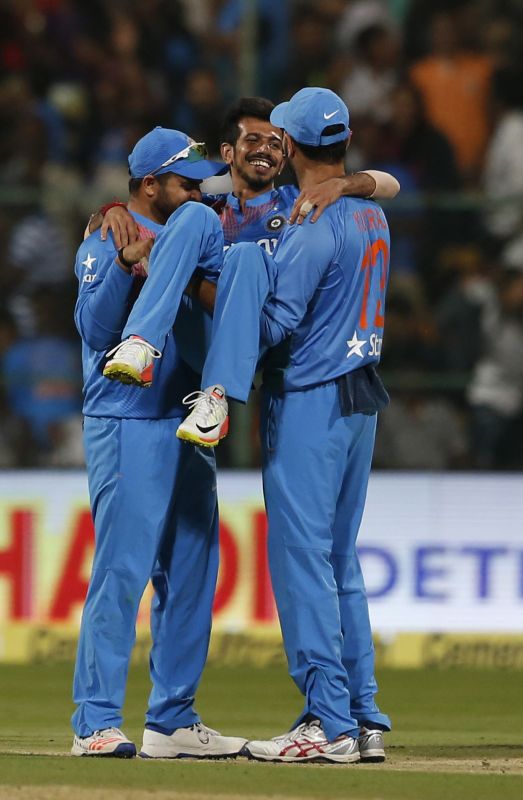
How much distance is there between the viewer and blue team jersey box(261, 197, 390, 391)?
556 centimetres

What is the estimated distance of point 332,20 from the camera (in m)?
12.6

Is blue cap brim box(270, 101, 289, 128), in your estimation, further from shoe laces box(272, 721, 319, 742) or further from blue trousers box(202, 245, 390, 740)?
shoe laces box(272, 721, 319, 742)

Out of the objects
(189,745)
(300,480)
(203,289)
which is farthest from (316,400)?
(189,745)

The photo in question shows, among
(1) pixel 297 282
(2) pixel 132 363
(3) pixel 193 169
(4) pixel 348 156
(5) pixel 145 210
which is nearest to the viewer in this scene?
(2) pixel 132 363

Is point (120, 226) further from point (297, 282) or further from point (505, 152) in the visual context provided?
point (505, 152)

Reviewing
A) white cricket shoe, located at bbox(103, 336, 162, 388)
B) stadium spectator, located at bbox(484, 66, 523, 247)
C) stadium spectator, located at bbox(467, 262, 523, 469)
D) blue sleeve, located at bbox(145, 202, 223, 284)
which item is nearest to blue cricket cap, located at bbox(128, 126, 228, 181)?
blue sleeve, located at bbox(145, 202, 223, 284)

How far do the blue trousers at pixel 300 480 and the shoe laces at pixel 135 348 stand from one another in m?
0.26

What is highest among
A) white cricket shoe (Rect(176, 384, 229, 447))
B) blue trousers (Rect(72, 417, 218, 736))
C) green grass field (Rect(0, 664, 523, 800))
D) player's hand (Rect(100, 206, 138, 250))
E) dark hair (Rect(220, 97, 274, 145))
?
dark hair (Rect(220, 97, 274, 145))

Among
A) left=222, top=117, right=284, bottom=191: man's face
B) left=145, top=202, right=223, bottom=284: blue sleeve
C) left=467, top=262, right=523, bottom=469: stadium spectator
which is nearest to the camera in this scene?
left=145, top=202, right=223, bottom=284: blue sleeve

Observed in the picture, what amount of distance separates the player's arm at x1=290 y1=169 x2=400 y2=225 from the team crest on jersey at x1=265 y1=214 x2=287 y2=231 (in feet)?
0.64

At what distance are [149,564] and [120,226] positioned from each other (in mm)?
1202

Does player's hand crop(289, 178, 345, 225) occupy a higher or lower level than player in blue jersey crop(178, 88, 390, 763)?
higher

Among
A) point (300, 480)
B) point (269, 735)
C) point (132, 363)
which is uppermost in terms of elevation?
point (132, 363)

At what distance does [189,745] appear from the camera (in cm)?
587
